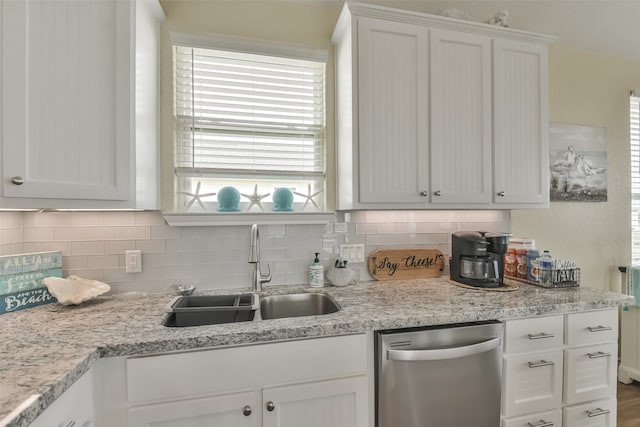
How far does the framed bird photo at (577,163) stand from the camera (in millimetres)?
2449

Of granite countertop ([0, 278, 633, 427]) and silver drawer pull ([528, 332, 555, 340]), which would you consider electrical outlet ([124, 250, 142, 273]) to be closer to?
granite countertop ([0, 278, 633, 427])

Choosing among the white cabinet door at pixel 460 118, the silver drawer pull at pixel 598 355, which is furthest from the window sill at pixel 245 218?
the silver drawer pull at pixel 598 355

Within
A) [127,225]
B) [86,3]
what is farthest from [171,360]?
[86,3]

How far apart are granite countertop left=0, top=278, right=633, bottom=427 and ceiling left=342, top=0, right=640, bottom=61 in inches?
68.1

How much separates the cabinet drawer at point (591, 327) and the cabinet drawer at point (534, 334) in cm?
5

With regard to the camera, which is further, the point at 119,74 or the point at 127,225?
the point at 127,225

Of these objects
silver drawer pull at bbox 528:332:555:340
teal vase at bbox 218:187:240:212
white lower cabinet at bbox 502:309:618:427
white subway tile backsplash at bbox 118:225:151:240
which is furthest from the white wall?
white subway tile backsplash at bbox 118:225:151:240

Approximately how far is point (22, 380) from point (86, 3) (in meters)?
1.33

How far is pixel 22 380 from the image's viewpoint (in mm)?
838

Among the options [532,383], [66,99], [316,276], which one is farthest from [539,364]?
[66,99]

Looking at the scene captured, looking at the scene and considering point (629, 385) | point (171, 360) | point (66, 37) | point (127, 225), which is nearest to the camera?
point (171, 360)

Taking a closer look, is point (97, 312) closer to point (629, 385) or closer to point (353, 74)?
point (353, 74)

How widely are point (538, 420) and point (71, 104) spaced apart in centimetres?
240

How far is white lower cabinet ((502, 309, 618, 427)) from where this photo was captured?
1.46 metres
